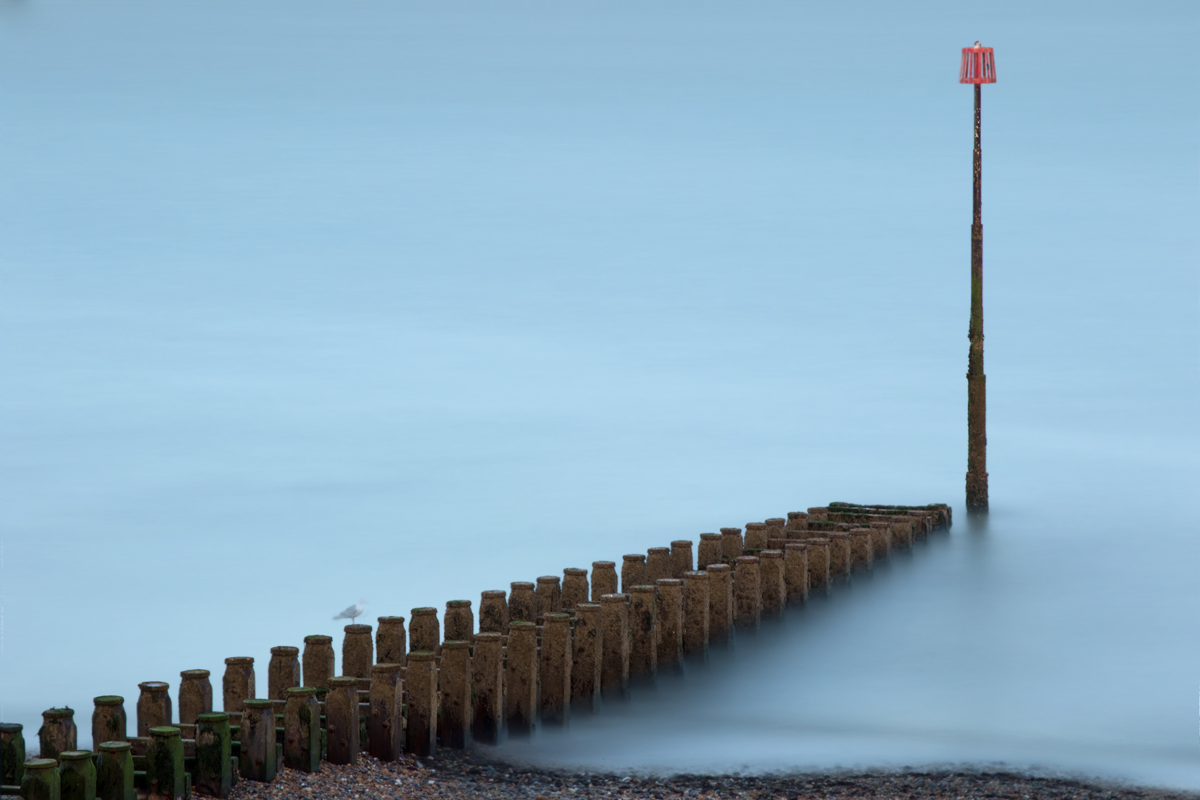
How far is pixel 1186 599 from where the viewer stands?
62.2 feet

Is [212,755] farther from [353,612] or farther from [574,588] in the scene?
[353,612]

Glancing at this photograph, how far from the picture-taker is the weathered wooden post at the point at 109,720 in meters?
10.8

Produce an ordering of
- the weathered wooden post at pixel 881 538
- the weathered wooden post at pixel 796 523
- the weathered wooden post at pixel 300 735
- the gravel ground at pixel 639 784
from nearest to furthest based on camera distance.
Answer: the weathered wooden post at pixel 300 735 → the gravel ground at pixel 639 784 → the weathered wooden post at pixel 796 523 → the weathered wooden post at pixel 881 538

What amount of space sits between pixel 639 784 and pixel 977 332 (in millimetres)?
12138

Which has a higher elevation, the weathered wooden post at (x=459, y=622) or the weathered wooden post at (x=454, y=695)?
the weathered wooden post at (x=459, y=622)

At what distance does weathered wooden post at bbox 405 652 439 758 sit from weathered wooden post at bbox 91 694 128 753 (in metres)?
1.99

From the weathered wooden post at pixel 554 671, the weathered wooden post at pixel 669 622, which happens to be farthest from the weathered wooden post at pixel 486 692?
the weathered wooden post at pixel 669 622

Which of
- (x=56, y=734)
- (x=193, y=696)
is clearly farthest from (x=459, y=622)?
(x=56, y=734)

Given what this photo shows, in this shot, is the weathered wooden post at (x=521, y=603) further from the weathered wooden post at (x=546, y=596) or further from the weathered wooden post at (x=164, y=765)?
the weathered wooden post at (x=164, y=765)

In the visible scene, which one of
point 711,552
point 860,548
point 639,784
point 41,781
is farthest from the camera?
point 860,548

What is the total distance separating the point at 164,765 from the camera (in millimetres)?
9891

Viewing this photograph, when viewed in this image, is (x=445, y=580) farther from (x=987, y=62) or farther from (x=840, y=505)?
(x=987, y=62)

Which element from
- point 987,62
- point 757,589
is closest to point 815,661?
point 757,589

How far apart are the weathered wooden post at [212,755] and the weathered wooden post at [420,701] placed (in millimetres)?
1774
